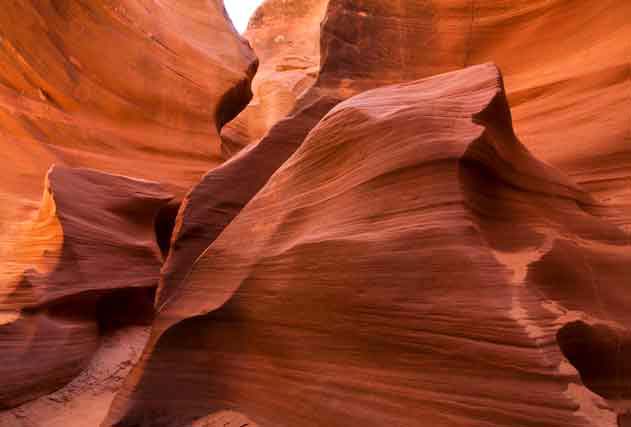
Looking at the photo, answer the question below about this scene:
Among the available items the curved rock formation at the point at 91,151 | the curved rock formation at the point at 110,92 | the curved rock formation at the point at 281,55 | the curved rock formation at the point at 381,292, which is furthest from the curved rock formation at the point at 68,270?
the curved rock formation at the point at 281,55

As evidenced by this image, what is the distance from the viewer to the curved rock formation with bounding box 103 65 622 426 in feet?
6.31

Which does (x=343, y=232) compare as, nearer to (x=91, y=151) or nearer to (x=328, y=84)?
(x=328, y=84)

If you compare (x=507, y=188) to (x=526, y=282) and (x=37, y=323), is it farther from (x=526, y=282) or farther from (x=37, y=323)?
(x=37, y=323)

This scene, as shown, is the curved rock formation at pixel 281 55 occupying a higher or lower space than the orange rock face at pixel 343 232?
higher

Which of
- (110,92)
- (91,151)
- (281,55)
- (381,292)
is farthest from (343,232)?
(281,55)

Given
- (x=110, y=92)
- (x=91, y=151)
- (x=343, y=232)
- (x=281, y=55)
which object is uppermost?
(x=281, y=55)

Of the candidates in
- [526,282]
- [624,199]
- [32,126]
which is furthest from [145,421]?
[32,126]

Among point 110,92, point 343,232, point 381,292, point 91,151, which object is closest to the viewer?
point 381,292

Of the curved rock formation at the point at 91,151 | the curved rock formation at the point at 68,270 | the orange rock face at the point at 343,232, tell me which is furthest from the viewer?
the curved rock formation at the point at 91,151

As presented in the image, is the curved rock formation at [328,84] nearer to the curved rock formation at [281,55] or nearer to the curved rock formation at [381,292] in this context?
the curved rock formation at [381,292]

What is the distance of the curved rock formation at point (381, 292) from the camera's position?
1.92 m

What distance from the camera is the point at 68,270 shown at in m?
4.32

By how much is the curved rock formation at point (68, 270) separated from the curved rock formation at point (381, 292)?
1.11 meters

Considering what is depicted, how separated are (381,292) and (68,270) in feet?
10.8
